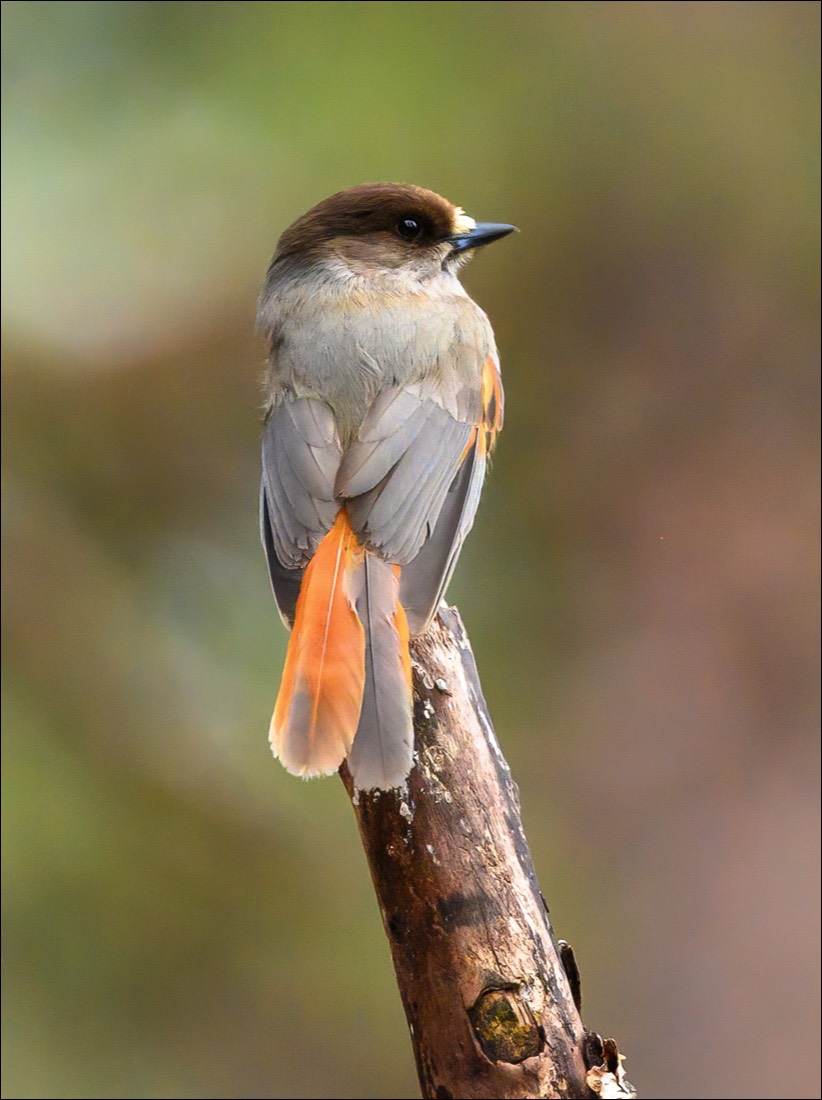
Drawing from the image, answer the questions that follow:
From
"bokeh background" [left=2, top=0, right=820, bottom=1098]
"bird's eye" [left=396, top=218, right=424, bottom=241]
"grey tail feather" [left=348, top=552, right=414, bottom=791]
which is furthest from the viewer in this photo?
"bokeh background" [left=2, top=0, right=820, bottom=1098]

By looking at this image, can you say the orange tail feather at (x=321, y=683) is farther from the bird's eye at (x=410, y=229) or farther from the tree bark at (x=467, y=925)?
the bird's eye at (x=410, y=229)

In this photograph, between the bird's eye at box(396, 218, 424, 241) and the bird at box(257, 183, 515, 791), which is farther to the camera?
the bird's eye at box(396, 218, 424, 241)

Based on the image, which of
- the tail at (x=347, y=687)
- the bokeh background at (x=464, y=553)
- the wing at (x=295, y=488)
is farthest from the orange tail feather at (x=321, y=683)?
the bokeh background at (x=464, y=553)

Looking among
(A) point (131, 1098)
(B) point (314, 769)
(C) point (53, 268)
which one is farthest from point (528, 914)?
(C) point (53, 268)

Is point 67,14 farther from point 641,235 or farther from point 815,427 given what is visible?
point 815,427

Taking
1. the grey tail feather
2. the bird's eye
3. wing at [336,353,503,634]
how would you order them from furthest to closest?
1. the bird's eye
2. wing at [336,353,503,634]
3. the grey tail feather

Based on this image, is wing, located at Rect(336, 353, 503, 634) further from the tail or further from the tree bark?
the tree bark

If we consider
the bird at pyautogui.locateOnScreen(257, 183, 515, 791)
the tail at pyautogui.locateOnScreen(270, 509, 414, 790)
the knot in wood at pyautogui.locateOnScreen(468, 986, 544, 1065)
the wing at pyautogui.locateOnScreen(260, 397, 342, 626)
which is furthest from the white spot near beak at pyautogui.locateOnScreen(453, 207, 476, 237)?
the knot in wood at pyautogui.locateOnScreen(468, 986, 544, 1065)
